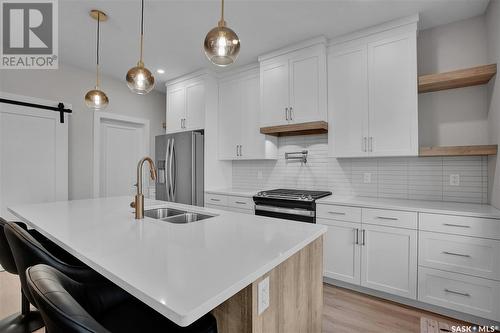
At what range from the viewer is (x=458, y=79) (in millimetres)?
2316

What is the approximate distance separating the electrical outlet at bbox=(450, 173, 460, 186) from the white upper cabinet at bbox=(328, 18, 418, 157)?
1.58ft

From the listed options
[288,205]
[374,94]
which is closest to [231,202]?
[288,205]

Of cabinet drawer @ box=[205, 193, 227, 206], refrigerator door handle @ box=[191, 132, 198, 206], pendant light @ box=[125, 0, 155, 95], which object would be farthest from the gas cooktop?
pendant light @ box=[125, 0, 155, 95]

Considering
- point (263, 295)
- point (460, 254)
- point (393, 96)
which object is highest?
point (393, 96)

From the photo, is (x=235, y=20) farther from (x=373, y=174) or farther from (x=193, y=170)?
(x=373, y=174)

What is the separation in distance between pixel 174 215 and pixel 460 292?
240 centimetres

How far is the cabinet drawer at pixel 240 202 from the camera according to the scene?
320 cm

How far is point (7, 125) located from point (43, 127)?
0.35 metres

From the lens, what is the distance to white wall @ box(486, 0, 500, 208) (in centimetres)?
211

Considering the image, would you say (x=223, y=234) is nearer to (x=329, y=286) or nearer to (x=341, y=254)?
(x=341, y=254)

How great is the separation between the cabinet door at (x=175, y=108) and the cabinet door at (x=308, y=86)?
74.6 inches

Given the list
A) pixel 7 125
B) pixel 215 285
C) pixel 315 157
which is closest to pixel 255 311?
pixel 215 285

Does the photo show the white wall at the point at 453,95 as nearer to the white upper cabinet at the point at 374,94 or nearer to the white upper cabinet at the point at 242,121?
the white upper cabinet at the point at 374,94

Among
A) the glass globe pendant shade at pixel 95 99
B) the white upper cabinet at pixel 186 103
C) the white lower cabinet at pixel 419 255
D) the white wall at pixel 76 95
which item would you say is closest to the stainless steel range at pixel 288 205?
the white lower cabinet at pixel 419 255
